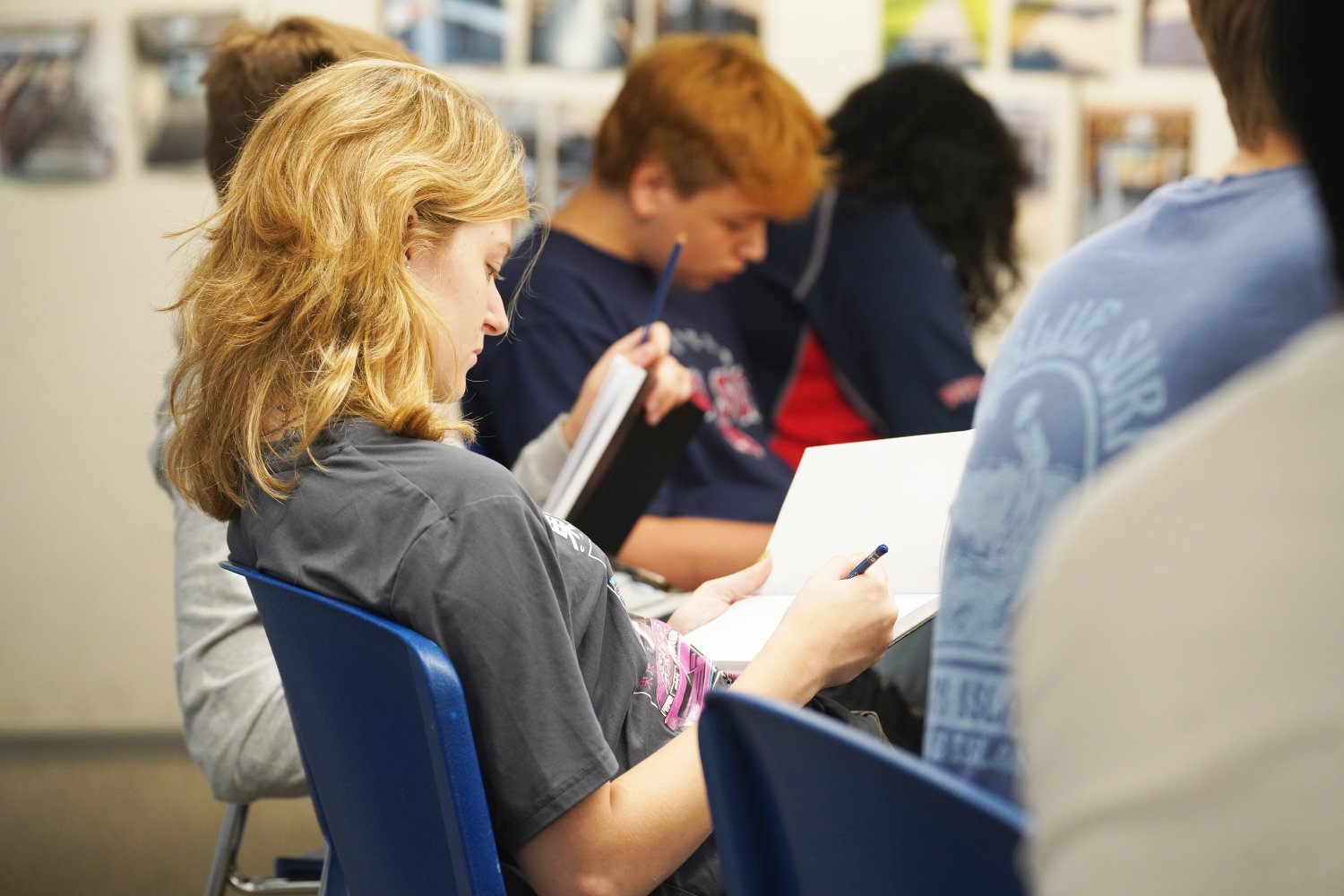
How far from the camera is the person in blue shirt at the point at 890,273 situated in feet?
6.94

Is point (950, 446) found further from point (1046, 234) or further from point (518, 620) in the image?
point (1046, 234)

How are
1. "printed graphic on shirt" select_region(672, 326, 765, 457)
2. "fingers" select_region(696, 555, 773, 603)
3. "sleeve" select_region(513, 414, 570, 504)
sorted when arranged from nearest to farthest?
"fingers" select_region(696, 555, 773, 603) → "sleeve" select_region(513, 414, 570, 504) → "printed graphic on shirt" select_region(672, 326, 765, 457)

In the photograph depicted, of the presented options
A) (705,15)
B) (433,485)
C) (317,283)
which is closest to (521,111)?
(705,15)

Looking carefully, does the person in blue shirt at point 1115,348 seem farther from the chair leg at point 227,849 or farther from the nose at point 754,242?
the nose at point 754,242

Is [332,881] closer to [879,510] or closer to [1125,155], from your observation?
[879,510]

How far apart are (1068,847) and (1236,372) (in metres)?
0.28

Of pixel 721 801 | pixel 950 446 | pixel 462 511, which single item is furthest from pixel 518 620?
pixel 950 446

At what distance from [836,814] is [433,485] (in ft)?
1.21

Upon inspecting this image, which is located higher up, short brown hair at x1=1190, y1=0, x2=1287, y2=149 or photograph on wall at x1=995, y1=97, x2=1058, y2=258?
short brown hair at x1=1190, y1=0, x2=1287, y2=149

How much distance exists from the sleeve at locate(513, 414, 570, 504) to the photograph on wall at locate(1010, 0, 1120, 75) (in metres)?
1.70

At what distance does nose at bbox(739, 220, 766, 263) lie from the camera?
6.41ft

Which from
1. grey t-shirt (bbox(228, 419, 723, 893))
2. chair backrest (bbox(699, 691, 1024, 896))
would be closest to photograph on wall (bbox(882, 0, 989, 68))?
grey t-shirt (bbox(228, 419, 723, 893))

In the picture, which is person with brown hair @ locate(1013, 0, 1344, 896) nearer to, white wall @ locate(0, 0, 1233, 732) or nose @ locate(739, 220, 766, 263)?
nose @ locate(739, 220, 766, 263)

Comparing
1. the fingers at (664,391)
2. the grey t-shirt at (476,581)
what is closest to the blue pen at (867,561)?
the grey t-shirt at (476,581)
